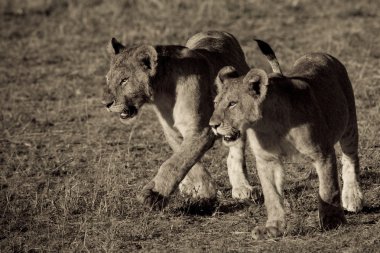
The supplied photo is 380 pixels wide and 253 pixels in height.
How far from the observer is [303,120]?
618 cm

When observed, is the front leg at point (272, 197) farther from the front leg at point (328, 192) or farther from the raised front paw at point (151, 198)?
the raised front paw at point (151, 198)

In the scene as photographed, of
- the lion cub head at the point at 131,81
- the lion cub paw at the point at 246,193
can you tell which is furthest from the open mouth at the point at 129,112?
the lion cub paw at the point at 246,193

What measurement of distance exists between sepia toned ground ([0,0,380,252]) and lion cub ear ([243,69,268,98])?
3.47 ft

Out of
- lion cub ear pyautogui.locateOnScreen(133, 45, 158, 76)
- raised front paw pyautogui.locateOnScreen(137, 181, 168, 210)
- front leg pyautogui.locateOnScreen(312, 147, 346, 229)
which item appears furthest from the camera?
lion cub ear pyautogui.locateOnScreen(133, 45, 158, 76)

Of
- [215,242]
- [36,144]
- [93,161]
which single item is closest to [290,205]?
[215,242]

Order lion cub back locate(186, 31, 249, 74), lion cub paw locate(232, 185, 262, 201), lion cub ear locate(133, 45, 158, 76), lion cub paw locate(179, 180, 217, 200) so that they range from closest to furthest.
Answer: lion cub ear locate(133, 45, 158, 76) < lion cub paw locate(179, 180, 217, 200) < lion cub paw locate(232, 185, 262, 201) < lion cub back locate(186, 31, 249, 74)

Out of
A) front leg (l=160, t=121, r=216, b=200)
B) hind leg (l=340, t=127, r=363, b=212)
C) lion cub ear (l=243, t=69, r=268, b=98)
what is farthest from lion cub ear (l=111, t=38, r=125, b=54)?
hind leg (l=340, t=127, r=363, b=212)

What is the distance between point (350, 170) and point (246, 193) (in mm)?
944

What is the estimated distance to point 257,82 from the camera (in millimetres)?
6129

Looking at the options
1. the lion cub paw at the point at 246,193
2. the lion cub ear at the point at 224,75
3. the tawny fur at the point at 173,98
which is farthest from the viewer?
the lion cub paw at the point at 246,193

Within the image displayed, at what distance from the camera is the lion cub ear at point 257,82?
19.9 feet

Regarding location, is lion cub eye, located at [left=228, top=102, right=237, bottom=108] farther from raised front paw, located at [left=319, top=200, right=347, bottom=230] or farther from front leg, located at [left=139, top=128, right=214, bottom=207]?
raised front paw, located at [left=319, top=200, right=347, bottom=230]

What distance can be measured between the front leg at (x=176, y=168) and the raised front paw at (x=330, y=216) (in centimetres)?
117

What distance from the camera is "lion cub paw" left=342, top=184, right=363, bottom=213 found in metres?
6.80
